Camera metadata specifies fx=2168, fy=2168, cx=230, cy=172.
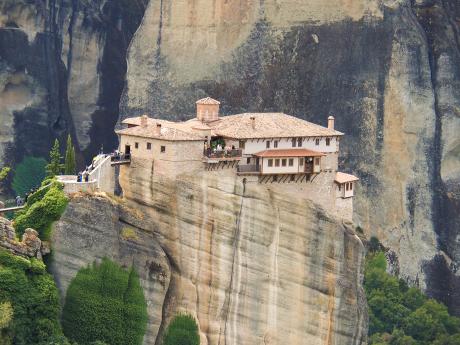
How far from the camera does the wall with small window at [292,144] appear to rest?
83.6 m

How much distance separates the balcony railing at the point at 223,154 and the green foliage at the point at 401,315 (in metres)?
22.0

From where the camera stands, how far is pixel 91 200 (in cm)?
7919

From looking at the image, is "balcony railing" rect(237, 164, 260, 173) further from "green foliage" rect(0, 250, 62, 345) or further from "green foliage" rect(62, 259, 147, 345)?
"green foliage" rect(0, 250, 62, 345)

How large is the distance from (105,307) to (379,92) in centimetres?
3206

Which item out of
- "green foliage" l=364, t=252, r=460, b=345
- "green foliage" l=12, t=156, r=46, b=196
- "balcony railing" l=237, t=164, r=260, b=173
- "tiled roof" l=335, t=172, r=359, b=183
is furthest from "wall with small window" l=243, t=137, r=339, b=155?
"green foliage" l=12, t=156, r=46, b=196

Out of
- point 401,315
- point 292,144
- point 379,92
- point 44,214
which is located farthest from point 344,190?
point 379,92

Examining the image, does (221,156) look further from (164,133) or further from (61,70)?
(61,70)

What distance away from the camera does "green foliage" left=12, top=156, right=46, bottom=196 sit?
10519 centimetres

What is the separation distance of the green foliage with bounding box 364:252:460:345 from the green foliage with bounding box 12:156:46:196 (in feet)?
55.2

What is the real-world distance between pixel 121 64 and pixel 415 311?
71.4ft

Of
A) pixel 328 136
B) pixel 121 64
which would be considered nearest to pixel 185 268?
pixel 328 136

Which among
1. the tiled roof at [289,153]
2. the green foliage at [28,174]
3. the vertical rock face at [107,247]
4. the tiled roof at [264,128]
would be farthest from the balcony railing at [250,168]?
the green foliage at [28,174]

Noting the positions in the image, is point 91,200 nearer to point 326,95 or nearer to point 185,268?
point 185,268

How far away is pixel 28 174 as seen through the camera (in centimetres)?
10712
